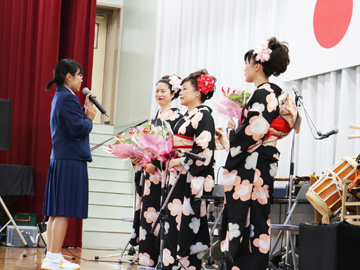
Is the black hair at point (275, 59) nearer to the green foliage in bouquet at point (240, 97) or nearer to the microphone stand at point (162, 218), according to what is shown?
the green foliage in bouquet at point (240, 97)

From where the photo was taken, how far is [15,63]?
7215 mm

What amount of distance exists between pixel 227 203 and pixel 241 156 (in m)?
0.27

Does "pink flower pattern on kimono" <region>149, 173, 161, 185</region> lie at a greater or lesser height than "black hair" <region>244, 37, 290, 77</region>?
lesser

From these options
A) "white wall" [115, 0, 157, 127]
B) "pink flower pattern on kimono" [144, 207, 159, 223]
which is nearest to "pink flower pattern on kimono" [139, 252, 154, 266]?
"pink flower pattern on kimono" [144, 207, 159, 223]

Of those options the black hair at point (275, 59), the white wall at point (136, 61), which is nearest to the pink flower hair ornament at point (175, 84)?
the black hair at point (275, 59)

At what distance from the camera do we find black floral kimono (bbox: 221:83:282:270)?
315cm

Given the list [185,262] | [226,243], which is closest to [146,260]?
[185,262]

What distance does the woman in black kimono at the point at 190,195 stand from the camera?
388 centimetres

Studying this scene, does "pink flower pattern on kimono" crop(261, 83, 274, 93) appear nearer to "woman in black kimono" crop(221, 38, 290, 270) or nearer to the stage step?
"woman in black kimono" crop(221, 38, 290, 270)

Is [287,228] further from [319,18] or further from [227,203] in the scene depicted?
[319,18]

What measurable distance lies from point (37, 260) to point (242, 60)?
2.91 meters

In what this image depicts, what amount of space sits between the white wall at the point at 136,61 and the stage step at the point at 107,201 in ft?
2.15

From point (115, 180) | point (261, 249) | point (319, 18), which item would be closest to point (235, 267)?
point (261, 249)

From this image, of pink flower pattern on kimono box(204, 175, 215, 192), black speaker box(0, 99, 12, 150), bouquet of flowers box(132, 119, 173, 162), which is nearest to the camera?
bouquet of flowers box(132, 119, 173, 162)
